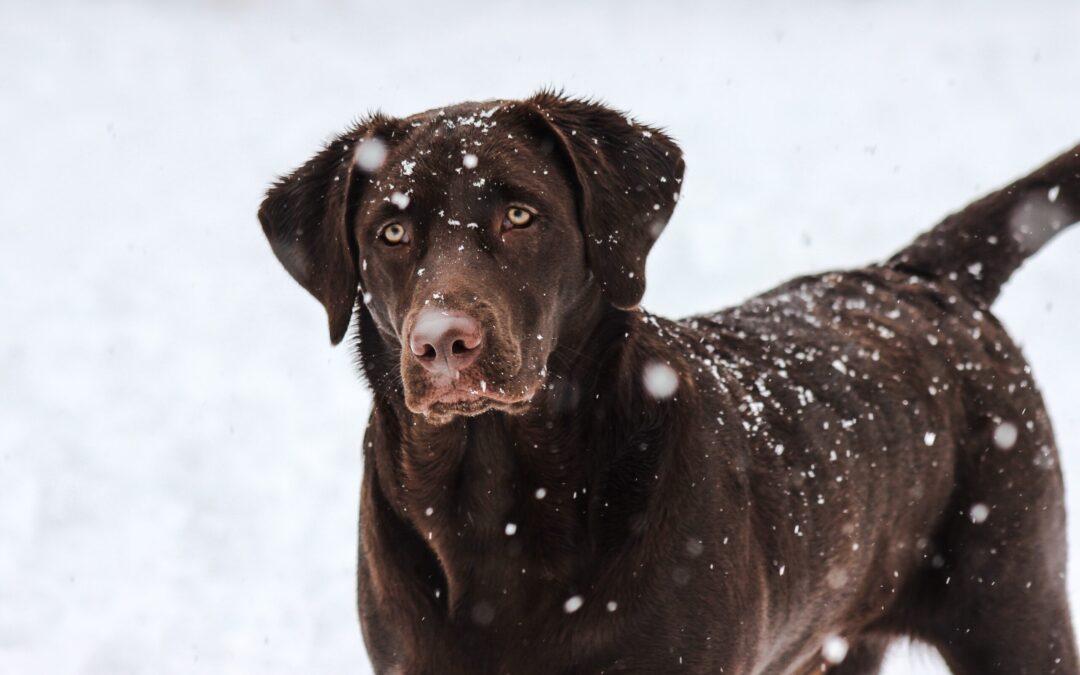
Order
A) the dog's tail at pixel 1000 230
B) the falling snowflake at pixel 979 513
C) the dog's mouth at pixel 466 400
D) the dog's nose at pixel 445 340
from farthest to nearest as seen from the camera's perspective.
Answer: the dog's tail at pixel 1000 230 < the falling snowflake at pixel 979 513 < the dog's mouth at pixel 466 400 < the dog's nose at pixel 445 340

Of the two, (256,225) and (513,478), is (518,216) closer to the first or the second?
(513,478)

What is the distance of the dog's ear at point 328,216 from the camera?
3260mm

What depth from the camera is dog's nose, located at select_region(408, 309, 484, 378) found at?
2.64m

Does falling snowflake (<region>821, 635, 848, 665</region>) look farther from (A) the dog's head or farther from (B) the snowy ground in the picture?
(A) the dog's head

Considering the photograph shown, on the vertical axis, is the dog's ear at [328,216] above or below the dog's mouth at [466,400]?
above

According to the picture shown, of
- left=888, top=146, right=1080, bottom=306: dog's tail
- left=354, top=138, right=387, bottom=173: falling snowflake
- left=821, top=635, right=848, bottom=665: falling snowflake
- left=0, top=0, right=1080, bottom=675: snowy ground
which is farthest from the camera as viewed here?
left=0, top=0, right=1080, bottom=675: snowy ground

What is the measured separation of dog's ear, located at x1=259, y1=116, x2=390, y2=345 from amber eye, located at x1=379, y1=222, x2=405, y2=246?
17cm

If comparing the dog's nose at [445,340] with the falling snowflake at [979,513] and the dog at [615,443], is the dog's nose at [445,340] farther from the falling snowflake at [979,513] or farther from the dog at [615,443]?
the falling snowflake at [979,513]

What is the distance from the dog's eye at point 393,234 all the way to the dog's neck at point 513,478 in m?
0.33

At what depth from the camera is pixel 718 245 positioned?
8703 millimetres

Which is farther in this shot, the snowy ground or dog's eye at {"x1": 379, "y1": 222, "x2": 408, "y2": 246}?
the snowy ground

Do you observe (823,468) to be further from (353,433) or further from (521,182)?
(353,433)

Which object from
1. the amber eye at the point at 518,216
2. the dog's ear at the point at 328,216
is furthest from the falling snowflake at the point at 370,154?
the amber eye at the point at 518,216

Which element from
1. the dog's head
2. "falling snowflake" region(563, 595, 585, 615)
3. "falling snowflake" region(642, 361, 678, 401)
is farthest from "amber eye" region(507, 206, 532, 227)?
"falling snowflake" region(563, 595, 585, 615)
